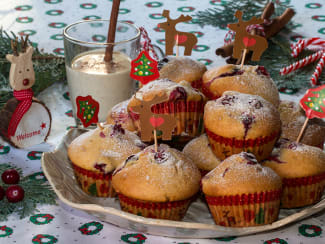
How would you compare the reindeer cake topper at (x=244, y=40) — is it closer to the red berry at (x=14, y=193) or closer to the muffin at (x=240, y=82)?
the muffin at (x=240, y=82)

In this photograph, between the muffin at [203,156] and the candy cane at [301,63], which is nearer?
the muffin at [203,156]

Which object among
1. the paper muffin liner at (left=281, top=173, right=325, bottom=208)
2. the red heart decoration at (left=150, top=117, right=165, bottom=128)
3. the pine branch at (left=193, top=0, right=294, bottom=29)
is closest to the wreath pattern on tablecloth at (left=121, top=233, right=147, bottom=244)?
the red heart decoration at (left=150, top=117, right=165, bottom=128)

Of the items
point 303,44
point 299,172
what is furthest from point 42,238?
point 303,44

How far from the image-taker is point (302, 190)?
133 centimetres

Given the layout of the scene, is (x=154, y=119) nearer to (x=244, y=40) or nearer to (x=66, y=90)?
(x=244, y=40)

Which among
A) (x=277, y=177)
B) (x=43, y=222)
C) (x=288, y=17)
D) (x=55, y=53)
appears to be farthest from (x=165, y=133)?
(x=288, y=17)

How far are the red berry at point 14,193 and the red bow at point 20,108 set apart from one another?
0.28m

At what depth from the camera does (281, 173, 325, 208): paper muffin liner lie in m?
1.33

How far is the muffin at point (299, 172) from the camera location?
1.32 metres

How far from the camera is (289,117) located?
4.90 feet

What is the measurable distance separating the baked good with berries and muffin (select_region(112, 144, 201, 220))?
34 cm

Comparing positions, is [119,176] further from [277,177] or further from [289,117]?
[289,117]

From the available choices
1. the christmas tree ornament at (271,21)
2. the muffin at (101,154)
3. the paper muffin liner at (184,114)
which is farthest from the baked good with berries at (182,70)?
the christmas tree ornament at (271,21)

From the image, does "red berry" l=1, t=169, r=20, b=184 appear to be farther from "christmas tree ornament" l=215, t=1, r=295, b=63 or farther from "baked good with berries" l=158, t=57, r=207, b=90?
"christmas tree ornament" l=215, t=1, r=295, b=63
